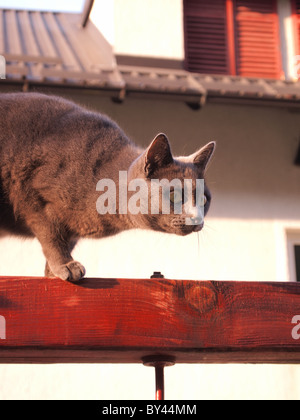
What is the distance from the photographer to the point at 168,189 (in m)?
1.45

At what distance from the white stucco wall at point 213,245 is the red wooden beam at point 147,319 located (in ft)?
7.12

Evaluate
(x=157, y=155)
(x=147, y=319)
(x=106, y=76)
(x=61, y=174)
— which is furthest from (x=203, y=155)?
(x=106, y=76)

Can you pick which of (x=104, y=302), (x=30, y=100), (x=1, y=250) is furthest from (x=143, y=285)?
(x=1, y=250)

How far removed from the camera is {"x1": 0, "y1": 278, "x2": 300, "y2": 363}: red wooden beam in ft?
3.75

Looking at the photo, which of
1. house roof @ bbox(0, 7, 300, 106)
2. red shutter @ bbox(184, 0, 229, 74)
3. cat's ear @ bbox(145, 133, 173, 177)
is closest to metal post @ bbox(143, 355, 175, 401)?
cat's ear @ bbox(145, 133, 173, 177)

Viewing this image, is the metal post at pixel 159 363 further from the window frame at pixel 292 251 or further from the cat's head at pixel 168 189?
the window frame at pixel 292 251

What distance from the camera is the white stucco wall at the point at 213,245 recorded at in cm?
359

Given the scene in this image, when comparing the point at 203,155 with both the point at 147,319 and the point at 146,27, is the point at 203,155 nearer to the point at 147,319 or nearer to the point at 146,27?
the point at 147,319

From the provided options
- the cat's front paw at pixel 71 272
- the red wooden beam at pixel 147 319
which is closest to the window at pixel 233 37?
the cat's front paw at pixel 71 272

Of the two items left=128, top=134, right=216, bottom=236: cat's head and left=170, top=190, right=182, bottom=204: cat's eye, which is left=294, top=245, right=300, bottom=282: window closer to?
left=128, top=134, right=216, bottom=236: cat's head

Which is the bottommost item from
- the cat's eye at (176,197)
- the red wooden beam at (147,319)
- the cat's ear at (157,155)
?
the red wooden beam at (147,319)

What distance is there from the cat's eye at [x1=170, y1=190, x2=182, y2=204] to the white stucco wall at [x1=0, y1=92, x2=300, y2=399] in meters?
1.97

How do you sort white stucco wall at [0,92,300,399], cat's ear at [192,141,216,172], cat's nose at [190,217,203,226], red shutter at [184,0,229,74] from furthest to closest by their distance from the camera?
red shutter at [184,0,229,74] → white stucco wall at [0,92,300,399] → cat's ear at [192,141,216,172] → cat's nose at [190,217,203,226]

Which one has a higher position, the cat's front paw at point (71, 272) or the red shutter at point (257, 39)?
the red shutter at point (257, 39)
